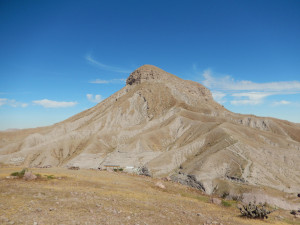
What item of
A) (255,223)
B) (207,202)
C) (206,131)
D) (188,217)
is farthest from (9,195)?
(206,131)

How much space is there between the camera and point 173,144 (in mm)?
73062

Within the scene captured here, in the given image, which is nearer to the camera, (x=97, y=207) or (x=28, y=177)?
(x=97, y=207)

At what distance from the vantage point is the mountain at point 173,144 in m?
42.0

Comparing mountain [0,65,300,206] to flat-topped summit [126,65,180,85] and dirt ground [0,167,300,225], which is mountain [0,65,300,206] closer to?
flat-topped summit [126,65,180,85]

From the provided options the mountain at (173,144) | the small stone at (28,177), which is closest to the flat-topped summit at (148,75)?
the mountain at (173,144)

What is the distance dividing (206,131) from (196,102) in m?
55.9

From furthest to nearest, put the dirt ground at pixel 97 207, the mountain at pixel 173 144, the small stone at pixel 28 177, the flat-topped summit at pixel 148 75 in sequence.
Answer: the flat-topped summit at pixel 148 75, the mountain at pixel 173 144, the small stone at pixel 28 177, the dirt ground at pixel 97 207

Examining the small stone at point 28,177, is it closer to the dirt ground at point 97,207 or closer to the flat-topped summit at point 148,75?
the dirt ground at point 97,207

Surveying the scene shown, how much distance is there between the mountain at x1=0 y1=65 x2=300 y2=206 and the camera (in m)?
42.0

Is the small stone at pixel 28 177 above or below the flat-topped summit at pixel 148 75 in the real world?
below

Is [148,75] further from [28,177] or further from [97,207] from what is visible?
[97,207]

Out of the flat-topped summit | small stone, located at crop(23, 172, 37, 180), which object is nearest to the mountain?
the flat-topped summit

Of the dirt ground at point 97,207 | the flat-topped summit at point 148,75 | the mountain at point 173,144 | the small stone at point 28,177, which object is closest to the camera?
the dirt ground at point 97,207

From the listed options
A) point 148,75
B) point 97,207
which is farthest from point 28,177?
point 148,75
